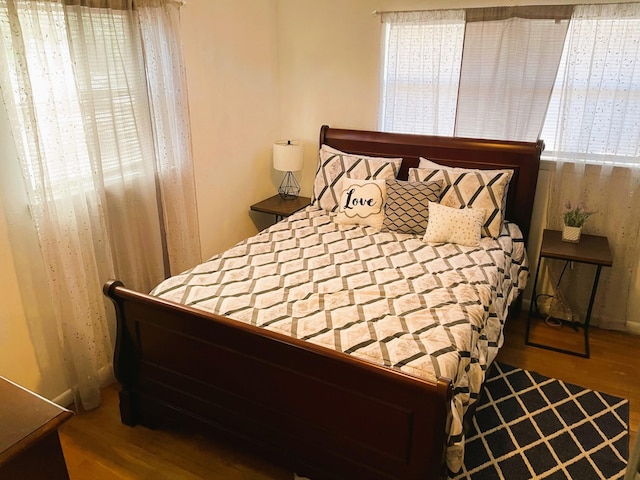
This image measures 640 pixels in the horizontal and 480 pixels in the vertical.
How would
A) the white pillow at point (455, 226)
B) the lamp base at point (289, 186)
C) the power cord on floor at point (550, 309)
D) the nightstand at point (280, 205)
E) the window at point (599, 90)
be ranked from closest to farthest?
the window at point (599, 90) → the white pillow at point (455, 226) → the power cord on floor at point (550, 309) → the nightstand at point (280, 205) → the lamp base at point (289, 186)

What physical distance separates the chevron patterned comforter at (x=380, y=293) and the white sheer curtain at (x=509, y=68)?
0.72 metres

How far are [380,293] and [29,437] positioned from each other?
1.53 metres

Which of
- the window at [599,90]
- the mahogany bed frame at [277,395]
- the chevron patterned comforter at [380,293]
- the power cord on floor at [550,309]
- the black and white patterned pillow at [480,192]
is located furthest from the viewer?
the power cord on floor at [550,309]

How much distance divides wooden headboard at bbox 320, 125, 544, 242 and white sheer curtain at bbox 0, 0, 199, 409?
1.41 metres

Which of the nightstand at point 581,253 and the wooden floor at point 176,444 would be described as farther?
the nightstand at point 581,253

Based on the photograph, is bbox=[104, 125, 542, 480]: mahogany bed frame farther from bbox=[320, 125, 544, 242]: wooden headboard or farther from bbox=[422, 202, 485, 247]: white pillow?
bbox=[320, 125, 544, 242]: wooden headboard

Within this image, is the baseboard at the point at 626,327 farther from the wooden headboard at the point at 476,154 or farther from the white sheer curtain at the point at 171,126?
the white sheer curtain at the point at 171,126

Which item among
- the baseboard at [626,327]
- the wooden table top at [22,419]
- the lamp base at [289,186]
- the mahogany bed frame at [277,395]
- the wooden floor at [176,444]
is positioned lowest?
the wooden floor at [176,444]

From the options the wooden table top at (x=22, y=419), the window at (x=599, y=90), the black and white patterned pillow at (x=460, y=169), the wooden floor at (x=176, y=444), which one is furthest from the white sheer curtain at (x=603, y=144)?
the wooden table top at (x=22, y=419)

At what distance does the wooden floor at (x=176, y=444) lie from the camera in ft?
7.07

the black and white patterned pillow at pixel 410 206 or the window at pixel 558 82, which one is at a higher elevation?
the window at pixel 558 82

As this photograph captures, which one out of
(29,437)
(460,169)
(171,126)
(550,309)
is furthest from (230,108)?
(29,437)

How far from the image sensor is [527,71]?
3.00 m

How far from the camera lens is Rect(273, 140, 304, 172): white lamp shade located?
3670 mm
